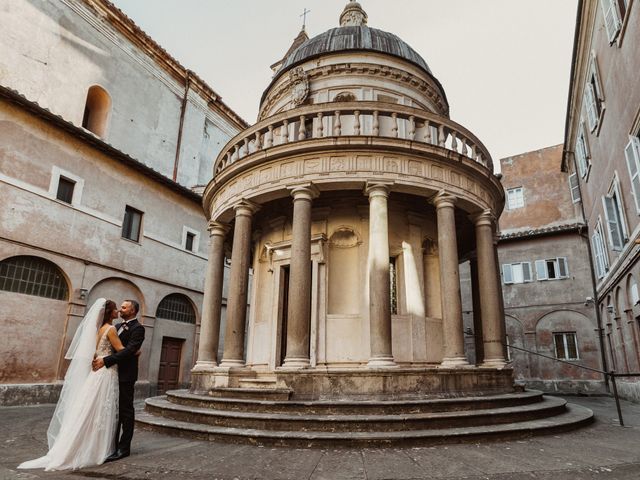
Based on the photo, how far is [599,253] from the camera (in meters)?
19.1

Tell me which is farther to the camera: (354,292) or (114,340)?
(354,292)

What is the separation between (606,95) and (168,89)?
21409 mm

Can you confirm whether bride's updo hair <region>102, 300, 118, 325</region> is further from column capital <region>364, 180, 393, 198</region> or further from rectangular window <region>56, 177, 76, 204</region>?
rectangular window <region>56, 177, 76, 204</region>

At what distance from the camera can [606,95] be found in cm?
1455

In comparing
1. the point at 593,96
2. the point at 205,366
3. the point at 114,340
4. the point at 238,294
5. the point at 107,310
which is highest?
the point at 593,96

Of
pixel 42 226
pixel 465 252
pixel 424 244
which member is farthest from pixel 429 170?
pixel 42 226

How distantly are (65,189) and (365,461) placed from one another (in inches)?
600

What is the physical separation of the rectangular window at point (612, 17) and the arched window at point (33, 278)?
1960cm

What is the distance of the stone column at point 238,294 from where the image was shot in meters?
10.8

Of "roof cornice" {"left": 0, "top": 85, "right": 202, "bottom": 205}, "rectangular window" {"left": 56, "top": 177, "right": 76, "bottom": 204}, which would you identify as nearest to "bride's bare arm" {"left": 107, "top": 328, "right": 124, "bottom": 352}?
"rectangular window" {"left": 56, "top": 177, "right": 76, "bottom": 204}

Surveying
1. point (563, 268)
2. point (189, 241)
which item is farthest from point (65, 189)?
point (563, 268)

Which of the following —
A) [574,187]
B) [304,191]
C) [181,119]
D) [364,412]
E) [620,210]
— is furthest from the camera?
[181,119]

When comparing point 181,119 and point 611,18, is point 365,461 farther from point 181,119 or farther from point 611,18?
point 181,119

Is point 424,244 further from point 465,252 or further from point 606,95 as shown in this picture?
point 606,95
